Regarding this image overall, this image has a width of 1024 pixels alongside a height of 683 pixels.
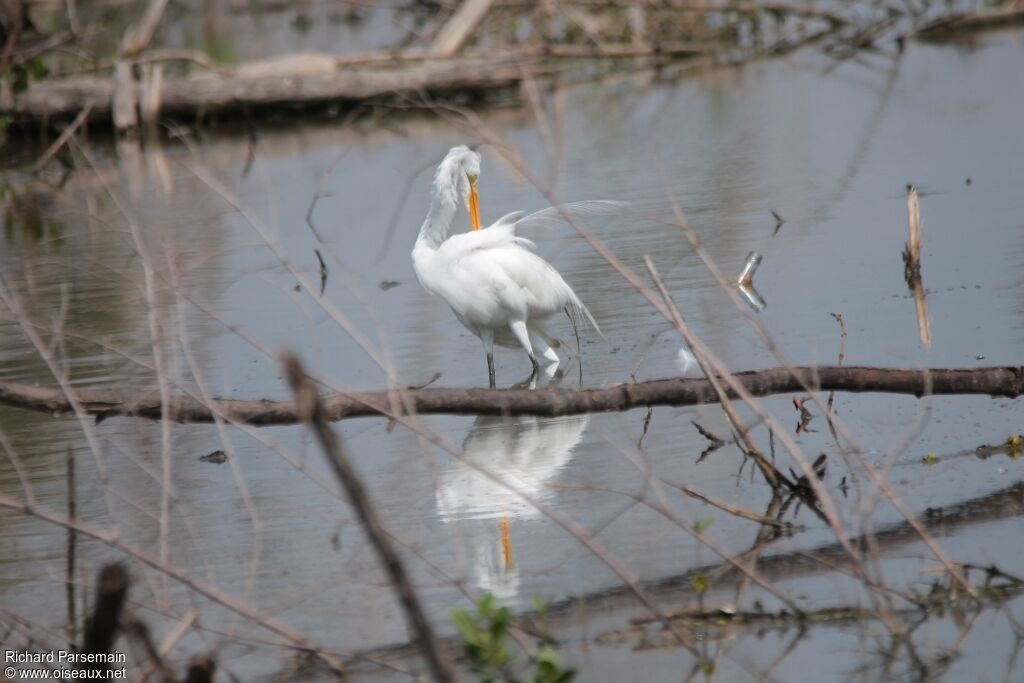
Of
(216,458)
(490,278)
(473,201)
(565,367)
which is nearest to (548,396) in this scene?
(216,458)

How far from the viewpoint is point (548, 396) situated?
527 centimetres

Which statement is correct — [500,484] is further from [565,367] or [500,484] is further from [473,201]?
[473,201]

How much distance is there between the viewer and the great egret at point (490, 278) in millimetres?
7195

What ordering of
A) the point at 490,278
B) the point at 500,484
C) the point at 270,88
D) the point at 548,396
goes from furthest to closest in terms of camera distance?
the point at 270,88 < the point at 490,278 < the point at 548,396 < the point at 500,484

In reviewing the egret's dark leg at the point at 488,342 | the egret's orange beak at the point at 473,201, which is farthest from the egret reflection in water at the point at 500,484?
the egret's orange beak at the point at 473,201

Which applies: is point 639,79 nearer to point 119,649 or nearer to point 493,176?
point 493,176

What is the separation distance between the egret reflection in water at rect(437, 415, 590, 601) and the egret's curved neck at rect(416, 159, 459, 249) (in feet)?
4.85

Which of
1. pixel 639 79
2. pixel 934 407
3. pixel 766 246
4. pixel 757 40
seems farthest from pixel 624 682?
pixel 757 40

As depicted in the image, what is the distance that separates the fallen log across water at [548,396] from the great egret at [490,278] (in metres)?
1.89

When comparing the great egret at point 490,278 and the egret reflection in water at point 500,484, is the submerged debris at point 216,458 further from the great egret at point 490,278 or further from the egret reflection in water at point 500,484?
the great egret at point 490,278

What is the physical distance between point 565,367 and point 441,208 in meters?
1.06

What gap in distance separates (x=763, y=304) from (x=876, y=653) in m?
4.34

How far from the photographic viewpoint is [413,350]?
7852 mm

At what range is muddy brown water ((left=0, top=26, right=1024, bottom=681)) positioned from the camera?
164 inches
